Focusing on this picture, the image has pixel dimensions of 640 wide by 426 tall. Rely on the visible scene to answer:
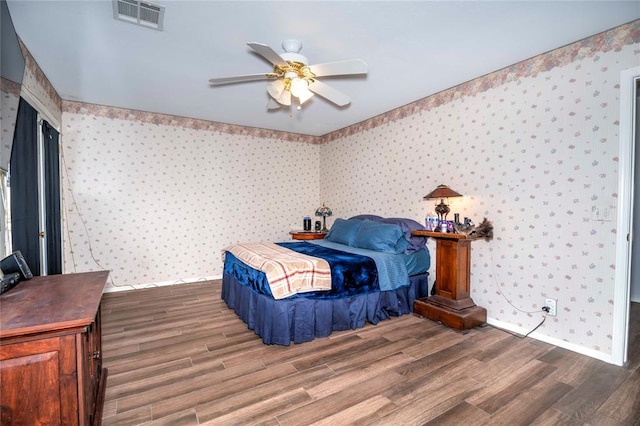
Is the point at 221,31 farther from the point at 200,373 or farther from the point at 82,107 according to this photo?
the point at 82,107

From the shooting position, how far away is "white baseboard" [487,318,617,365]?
237 centimetres

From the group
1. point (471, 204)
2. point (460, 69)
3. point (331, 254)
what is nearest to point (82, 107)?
point (331, 254)

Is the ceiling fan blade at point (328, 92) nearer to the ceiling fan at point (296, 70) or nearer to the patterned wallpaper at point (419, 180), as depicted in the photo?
the ceiling fan at point (296, 70)

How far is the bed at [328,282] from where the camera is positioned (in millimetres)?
2643

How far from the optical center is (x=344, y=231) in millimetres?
4148

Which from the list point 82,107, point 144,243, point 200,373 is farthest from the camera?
point 144,243

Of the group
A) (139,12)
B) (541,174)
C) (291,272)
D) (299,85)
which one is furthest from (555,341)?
(139,12)

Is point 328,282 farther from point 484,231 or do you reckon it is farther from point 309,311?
point 484,231

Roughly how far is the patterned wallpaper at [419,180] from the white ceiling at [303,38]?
15.5 inches

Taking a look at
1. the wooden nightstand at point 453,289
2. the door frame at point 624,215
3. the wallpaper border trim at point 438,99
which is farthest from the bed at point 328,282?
the door frame at point 624,215

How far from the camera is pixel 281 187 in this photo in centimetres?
552

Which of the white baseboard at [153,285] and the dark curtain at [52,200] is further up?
the dark curtain at [52,200]

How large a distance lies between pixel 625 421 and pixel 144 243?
5147 millimetres

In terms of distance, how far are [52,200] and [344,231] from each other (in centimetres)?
347
